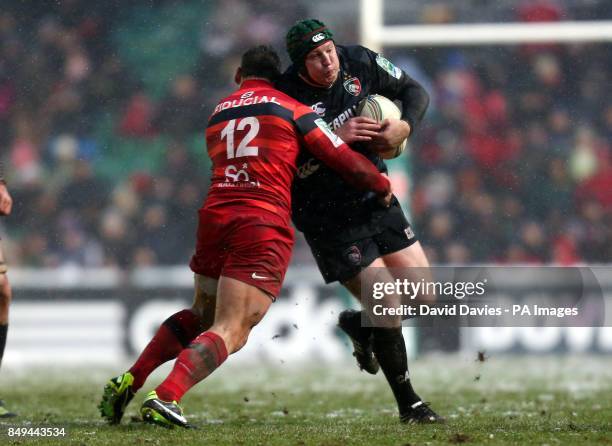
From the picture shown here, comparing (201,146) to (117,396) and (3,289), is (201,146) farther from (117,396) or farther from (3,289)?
(117,396)

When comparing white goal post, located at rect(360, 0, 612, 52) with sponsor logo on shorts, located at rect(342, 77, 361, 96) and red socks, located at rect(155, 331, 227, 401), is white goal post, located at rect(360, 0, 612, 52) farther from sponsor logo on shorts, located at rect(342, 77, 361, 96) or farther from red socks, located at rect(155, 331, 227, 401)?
red socks, located at rect(155, 331, 227, 401)

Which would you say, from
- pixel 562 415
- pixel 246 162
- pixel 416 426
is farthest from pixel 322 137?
pixel 562 415

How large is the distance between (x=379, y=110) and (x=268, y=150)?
764 mm

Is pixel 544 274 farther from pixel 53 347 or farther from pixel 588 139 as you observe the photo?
pixel 53 347

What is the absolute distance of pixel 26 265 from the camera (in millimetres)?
11977

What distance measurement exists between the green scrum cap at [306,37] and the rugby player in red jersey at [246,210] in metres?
0.25

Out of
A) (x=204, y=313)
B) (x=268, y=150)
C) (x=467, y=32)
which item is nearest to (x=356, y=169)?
(x=268, y=150)

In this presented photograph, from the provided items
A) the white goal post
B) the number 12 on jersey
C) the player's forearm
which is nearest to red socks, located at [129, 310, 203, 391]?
the number 12 on jersey

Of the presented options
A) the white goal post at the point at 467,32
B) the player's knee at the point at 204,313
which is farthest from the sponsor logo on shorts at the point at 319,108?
the white goal post at the point at 467,32

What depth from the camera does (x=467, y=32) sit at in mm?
10328

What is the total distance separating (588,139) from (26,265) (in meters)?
6.18

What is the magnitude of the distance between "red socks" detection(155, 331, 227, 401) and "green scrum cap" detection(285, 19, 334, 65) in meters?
1.49

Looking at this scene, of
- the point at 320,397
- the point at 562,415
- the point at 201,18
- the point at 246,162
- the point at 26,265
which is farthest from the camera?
the point at 201,18

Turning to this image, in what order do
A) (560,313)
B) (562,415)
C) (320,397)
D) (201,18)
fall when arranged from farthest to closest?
1. (201,18)
2. (560,313)
3. (320,397)
4. (562,415)
